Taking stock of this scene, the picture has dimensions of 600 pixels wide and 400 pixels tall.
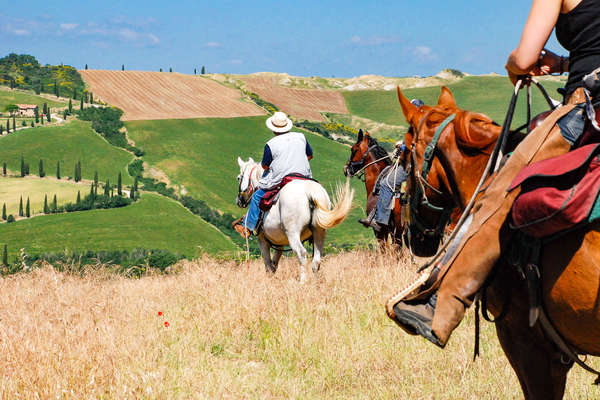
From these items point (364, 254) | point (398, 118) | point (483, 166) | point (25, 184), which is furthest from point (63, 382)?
point (398, 118)

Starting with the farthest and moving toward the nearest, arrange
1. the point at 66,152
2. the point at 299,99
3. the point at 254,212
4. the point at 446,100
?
the point at 299,99, the point at 66,152, the point at 254,212, the point at 446,100

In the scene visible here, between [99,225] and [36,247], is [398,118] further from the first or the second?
[36,247]

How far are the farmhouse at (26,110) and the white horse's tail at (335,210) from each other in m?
66.6

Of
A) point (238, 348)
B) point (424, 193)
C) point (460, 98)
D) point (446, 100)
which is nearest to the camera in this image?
point (424, 193)

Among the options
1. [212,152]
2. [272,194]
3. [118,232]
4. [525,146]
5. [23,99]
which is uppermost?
[525,146]

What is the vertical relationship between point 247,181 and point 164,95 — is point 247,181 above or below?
below

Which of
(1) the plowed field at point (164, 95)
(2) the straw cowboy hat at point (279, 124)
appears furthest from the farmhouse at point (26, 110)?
(2) the straw cowboy hat at point (279, 124)

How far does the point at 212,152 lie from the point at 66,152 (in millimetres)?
14877

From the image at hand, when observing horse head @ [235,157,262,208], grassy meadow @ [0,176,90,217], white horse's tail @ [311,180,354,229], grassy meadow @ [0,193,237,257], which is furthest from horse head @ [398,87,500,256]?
grassy meadow @ [0,176,90,217]

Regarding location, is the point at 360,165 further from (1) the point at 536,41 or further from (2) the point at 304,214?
(1) the point at 536,41

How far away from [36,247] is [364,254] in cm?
3320

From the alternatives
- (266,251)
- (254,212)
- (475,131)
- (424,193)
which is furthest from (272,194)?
(475,131)

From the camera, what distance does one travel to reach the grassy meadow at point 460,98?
Answer: 81312 mm

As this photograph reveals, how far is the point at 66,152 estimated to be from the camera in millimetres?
57656
